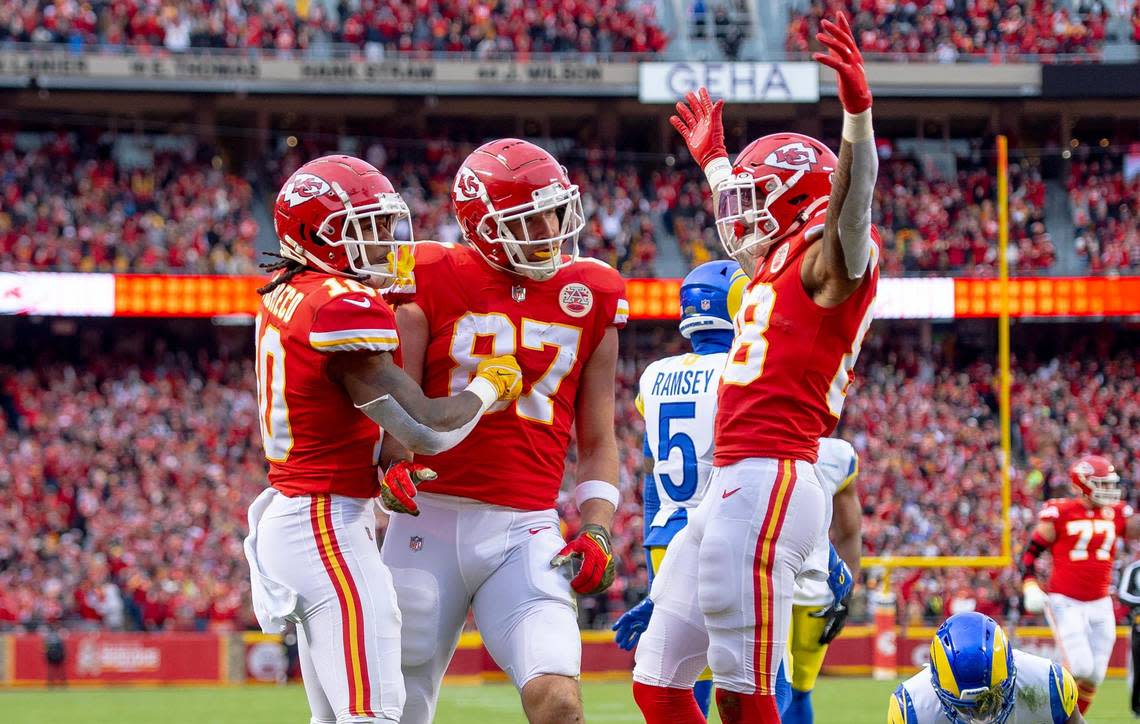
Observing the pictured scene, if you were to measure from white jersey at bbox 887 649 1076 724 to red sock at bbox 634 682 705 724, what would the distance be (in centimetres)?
64

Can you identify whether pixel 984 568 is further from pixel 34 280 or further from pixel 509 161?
pixel 509 161

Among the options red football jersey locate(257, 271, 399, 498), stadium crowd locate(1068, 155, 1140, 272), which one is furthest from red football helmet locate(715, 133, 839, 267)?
stadium crowd locate(1068, 155, 1140, 272)

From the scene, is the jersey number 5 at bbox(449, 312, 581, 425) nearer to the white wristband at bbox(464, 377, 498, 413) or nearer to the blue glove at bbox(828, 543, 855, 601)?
the white wristband at bbox(464, 377, 498, 413)

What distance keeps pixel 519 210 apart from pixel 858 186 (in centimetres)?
106

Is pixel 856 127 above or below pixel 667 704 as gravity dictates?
above

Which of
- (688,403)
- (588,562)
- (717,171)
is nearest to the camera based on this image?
(588,562)

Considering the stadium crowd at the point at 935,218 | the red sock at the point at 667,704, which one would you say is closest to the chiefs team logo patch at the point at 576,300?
the red sock at the point at 667,704

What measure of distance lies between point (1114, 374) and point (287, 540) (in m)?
23.2

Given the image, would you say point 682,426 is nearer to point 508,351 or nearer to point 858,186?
point 508,351

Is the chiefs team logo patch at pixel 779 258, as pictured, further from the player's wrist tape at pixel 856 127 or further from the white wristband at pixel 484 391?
the white wristband at pixel 484 391

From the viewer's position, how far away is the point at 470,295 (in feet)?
16.4

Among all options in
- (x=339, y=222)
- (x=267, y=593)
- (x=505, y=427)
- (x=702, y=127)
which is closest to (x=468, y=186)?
(x=339, y=222)

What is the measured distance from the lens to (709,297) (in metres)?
6.80

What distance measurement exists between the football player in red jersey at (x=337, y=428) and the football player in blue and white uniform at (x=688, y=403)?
2.04 m
